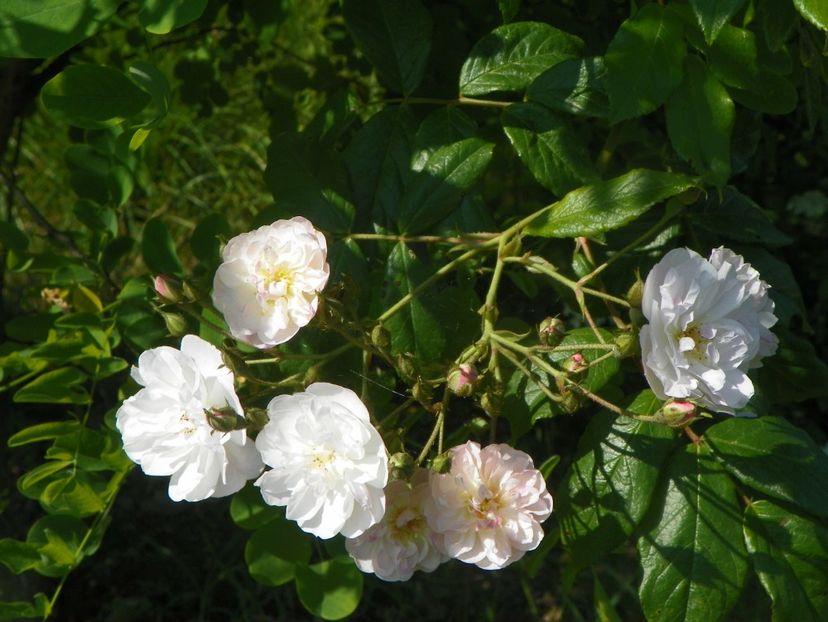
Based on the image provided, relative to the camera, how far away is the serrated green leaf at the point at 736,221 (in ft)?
3.73

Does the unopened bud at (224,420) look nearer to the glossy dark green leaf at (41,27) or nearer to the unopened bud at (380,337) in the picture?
the unopened bud at (380,337)

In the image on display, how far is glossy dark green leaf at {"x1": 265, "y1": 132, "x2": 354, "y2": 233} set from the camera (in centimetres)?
102

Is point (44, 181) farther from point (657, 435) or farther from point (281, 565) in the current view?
point (657, 435)

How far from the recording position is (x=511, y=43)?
1.08 m

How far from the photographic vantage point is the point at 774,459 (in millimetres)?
957

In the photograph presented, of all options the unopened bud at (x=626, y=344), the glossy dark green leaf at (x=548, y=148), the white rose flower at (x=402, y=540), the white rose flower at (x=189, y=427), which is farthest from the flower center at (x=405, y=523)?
the glossy dark green leaf at (x=548, y=148)

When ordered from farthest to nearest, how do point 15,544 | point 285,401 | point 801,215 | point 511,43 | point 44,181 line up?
point 44,181, point 801,215, point 15,544, point 511,43, point 285,401

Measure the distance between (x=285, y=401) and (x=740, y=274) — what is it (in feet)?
1.36

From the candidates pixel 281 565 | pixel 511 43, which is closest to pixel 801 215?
pixel 511 43

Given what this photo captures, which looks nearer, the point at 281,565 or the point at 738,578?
the point at 738,578

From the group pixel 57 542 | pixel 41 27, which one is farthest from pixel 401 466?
pixel 57 542

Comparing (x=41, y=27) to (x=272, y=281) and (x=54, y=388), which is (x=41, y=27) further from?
(x=54, y=388)

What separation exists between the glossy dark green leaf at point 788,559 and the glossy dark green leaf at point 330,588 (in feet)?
1.66

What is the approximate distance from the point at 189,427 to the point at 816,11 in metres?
0.63
